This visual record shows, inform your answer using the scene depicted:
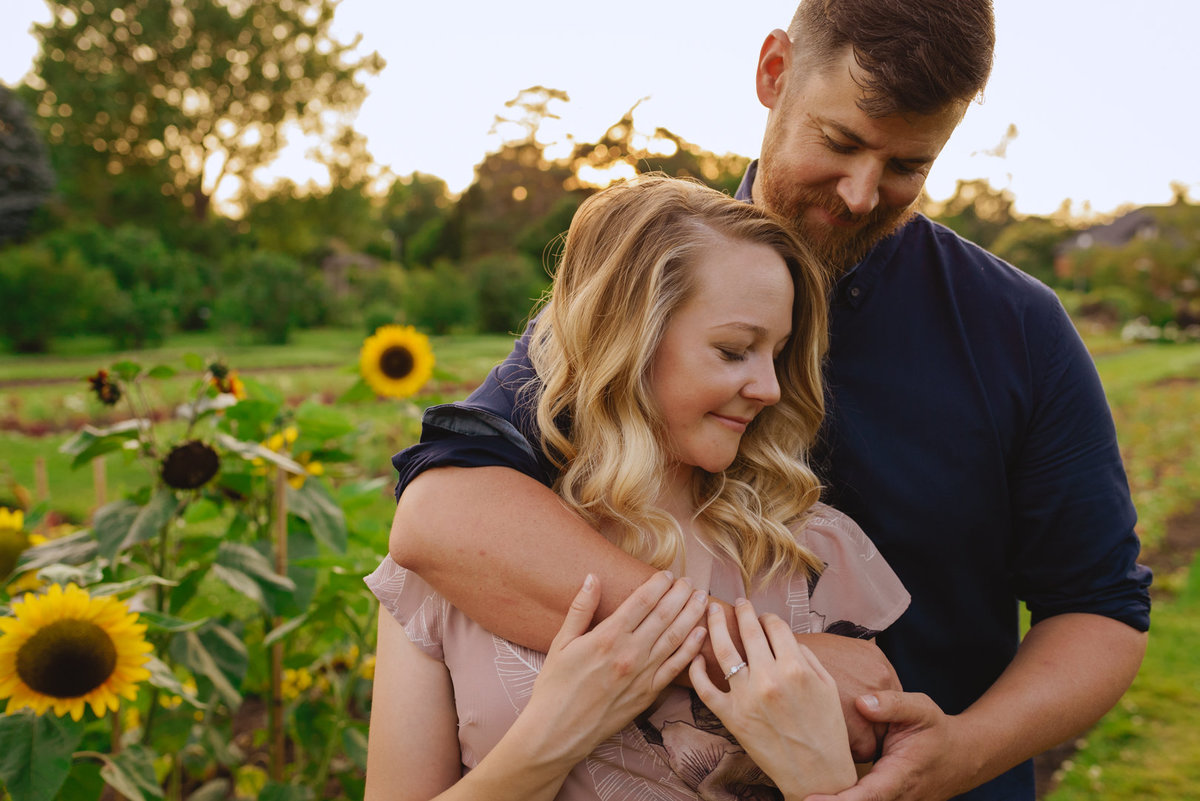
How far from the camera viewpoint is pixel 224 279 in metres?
21.8

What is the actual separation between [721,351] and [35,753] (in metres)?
1.37

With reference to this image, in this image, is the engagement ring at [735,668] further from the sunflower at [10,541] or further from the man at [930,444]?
the sunflower at [10,541]

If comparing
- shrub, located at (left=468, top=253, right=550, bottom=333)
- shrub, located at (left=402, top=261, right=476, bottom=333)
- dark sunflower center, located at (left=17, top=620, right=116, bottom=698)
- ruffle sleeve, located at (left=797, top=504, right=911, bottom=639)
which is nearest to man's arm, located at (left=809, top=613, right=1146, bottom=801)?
ruffle sleeve, located at (left=797, top=504, right=911, bottom=639)

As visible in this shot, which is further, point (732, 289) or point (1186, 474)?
point (1186, 474)

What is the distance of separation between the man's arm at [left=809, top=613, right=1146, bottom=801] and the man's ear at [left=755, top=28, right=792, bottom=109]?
122cm

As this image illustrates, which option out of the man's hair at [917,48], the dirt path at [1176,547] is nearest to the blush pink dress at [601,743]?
the man's hair at [917,48]

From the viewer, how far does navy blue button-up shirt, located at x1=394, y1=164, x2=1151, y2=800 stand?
168 cm

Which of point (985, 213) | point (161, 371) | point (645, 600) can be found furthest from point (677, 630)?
point (985, 213)

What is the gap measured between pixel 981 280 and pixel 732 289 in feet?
2.05

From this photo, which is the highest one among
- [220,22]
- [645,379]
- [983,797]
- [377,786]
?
[220,22]

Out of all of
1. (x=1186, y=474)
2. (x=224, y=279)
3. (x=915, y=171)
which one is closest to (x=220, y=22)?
(x=224, y=279)

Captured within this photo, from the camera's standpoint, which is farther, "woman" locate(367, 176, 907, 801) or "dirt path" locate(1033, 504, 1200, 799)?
"dirt path" locate(1033, 504, 1200, 799)

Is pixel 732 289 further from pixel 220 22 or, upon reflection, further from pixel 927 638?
pixel 220 22

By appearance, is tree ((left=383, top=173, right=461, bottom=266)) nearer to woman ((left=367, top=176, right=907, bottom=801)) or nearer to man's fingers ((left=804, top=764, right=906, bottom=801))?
woman ((left=367, top=176, right=907, bottom=801))
